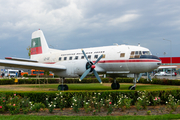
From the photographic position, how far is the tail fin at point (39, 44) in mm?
28266

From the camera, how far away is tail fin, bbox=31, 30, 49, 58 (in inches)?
1113

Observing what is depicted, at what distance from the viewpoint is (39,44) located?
94.3 feet

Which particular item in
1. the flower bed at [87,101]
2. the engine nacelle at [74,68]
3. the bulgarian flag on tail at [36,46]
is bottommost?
the flower bed at [87,101]

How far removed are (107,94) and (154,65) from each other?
26.8 ft

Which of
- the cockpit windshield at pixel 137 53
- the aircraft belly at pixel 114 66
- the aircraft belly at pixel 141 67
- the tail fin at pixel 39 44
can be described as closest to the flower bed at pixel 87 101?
the aircraft belly at pixel 141 67

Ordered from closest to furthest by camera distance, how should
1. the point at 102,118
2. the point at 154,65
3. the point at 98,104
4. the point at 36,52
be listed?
the point at 102,118
the point at 98,104
the point at 154,65
the point at 36,52

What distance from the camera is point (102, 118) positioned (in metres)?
8.55

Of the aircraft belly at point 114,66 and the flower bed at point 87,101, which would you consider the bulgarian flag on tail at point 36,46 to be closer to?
the aircraft belly at point 114,66

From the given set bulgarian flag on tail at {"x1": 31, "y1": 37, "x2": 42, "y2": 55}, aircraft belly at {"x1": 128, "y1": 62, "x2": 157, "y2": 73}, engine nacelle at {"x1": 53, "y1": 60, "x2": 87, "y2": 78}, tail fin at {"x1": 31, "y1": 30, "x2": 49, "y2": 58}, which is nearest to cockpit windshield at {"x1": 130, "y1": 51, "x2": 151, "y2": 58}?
aircraft belly at {"x1": 128, "y1": 62, "x2": 157, "y2": 73}

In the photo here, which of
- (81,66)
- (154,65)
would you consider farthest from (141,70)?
(81,66)

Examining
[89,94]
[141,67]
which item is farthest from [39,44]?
[89,94]

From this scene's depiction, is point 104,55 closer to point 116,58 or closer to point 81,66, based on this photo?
point 116,58

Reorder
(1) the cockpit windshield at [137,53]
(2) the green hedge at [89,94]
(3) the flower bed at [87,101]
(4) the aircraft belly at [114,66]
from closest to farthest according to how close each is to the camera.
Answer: (3) the flower bed at [87,101], (2) the green hedge at [89,94], (1) the cockpit windshield at [137,53], (4) the aircraft belly at [114,66]

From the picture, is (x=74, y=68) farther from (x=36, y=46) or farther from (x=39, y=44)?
(x=36, y=46)
